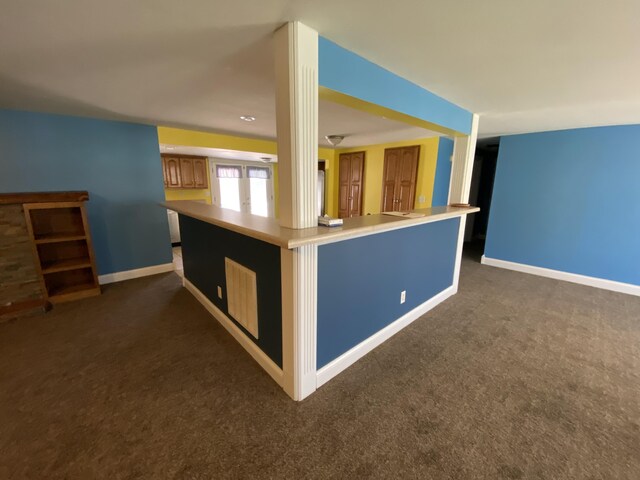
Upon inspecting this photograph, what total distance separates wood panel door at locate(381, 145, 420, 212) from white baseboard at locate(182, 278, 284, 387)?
374cm

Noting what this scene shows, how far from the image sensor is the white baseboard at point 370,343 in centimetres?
183

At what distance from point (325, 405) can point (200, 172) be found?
18.0ft

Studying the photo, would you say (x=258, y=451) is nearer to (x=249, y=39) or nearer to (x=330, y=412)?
(x=330, y=412)

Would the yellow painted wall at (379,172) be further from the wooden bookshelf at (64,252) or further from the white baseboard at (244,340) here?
the wooden bookshelf at (64,252)

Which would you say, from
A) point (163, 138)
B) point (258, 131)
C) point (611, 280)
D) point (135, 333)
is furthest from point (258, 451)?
point (611, 280)

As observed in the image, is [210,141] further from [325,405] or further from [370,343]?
[325,405]

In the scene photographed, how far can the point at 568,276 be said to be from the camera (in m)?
3.80

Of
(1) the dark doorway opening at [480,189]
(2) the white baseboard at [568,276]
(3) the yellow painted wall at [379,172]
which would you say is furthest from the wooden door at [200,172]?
(1) the dark doorway opening at [480,189]

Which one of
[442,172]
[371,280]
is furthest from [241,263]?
[442,172]

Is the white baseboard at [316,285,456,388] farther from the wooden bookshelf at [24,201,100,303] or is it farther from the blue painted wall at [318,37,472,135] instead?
the wooden bookshelf at [24,201,100,303]

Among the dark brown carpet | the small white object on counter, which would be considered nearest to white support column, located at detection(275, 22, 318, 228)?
the small white object on counter

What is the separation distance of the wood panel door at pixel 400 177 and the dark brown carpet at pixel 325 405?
8.95 feet

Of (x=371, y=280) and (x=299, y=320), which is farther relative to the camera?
→ (x=371, y=280)

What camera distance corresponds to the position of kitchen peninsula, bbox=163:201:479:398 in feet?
5.31
